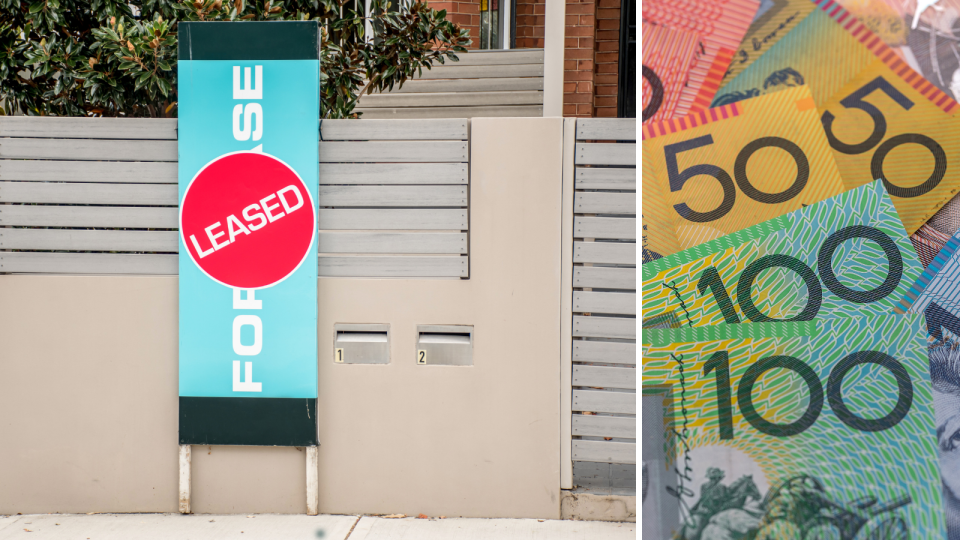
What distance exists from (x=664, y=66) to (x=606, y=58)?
5179 millimetres

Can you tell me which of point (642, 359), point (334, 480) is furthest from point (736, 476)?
point (334, 480)

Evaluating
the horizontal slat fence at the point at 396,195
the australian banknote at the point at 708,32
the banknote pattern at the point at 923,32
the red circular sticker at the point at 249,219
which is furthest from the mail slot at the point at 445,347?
the banknote pattern at the point at 923,32

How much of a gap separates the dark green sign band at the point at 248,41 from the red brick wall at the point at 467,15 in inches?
155

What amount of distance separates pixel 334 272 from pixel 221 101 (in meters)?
1.18

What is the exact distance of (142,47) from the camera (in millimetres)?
3924

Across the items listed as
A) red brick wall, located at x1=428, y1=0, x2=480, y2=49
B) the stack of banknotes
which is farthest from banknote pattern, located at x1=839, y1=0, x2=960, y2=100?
red brick wall, located at x1=428, y1=0, x2=480, y2=49

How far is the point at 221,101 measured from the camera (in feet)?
12.7

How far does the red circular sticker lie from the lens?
3.88 meters

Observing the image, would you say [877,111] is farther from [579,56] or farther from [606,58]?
[606,58]

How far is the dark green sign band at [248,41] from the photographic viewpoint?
12.7 feet

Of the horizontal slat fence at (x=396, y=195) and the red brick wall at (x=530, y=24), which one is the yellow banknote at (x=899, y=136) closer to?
the horizontal slat fence at (x=396, y=195)

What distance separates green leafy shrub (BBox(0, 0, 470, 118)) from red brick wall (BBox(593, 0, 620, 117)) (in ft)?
9.71

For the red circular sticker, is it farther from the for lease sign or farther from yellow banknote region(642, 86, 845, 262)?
yellow banknote region(642, 86, 845, 262)

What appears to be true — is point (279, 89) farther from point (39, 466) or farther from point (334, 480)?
point (39, 466)
